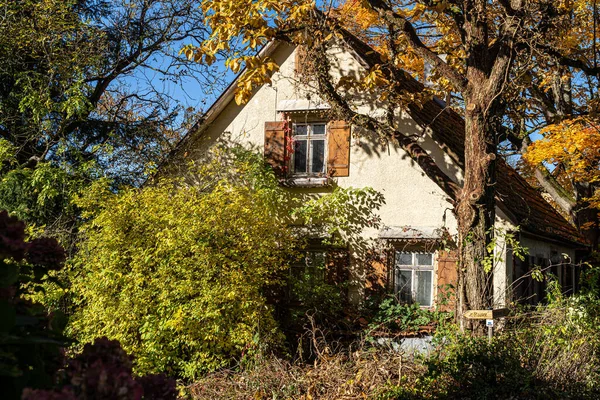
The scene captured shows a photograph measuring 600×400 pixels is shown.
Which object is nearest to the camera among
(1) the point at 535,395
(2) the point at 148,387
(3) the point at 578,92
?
(2) the point at 148,387

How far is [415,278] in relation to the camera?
14195 millimetres

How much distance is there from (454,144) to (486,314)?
A: 4.95 metres

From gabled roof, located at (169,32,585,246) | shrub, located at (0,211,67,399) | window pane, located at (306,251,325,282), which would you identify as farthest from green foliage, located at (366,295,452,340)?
shrub, located at (0,211,67,399)

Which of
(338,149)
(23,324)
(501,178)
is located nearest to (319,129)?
(338,149)

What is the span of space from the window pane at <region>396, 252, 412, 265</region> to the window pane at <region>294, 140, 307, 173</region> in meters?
2.85

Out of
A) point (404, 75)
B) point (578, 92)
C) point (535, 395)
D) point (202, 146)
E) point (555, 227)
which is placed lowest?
point (535, 395)

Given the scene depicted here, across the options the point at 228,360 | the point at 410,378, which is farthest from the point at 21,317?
the point at 228,360

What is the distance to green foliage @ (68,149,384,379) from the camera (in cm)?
1194

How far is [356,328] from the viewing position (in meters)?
13.7

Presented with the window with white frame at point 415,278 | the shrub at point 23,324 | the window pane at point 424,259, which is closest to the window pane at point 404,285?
the window with white frame at point 415,278

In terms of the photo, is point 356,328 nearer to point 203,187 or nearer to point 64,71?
point 203,187

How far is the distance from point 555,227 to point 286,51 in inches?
304

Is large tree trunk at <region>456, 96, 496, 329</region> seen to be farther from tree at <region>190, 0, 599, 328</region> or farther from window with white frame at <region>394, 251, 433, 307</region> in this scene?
window with white frame at <region>394, 251, 433, 307</region>

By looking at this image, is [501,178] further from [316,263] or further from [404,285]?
[316,263]
